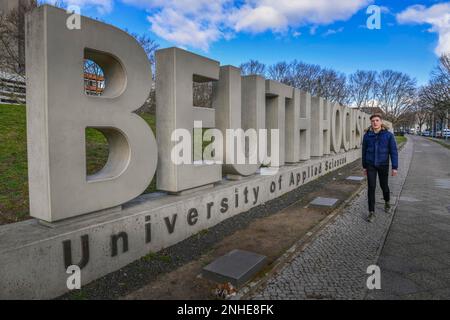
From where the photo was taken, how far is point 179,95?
478 centimetres

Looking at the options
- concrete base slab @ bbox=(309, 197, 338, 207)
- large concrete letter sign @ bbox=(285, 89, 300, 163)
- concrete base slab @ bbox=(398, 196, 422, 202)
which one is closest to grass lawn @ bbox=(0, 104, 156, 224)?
concrete base slab @ bbox=(309, 197, 338, 207)

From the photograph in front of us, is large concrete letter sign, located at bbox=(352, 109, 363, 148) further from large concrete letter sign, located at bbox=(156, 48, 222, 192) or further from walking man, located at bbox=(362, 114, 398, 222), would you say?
large concrete letter sign, located at bbox=(156, 48, 222, 192)

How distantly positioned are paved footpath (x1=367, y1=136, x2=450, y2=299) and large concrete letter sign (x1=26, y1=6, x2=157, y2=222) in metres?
3.23

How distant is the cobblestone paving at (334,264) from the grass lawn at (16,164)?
355 centimetres

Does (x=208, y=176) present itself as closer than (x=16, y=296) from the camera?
No

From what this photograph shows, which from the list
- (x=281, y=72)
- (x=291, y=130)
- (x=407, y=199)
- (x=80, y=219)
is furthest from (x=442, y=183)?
(x=281, y=72)

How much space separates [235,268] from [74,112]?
2485 millimetres

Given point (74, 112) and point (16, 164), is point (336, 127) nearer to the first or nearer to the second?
point (16, 164)

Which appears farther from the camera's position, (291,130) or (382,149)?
(291,130)

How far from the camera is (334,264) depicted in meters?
3.77

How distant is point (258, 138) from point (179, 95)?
111 inches

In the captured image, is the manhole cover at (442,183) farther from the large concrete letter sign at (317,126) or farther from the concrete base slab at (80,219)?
the concrete base slab at (80,219)

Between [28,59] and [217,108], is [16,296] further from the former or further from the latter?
[217,108]
